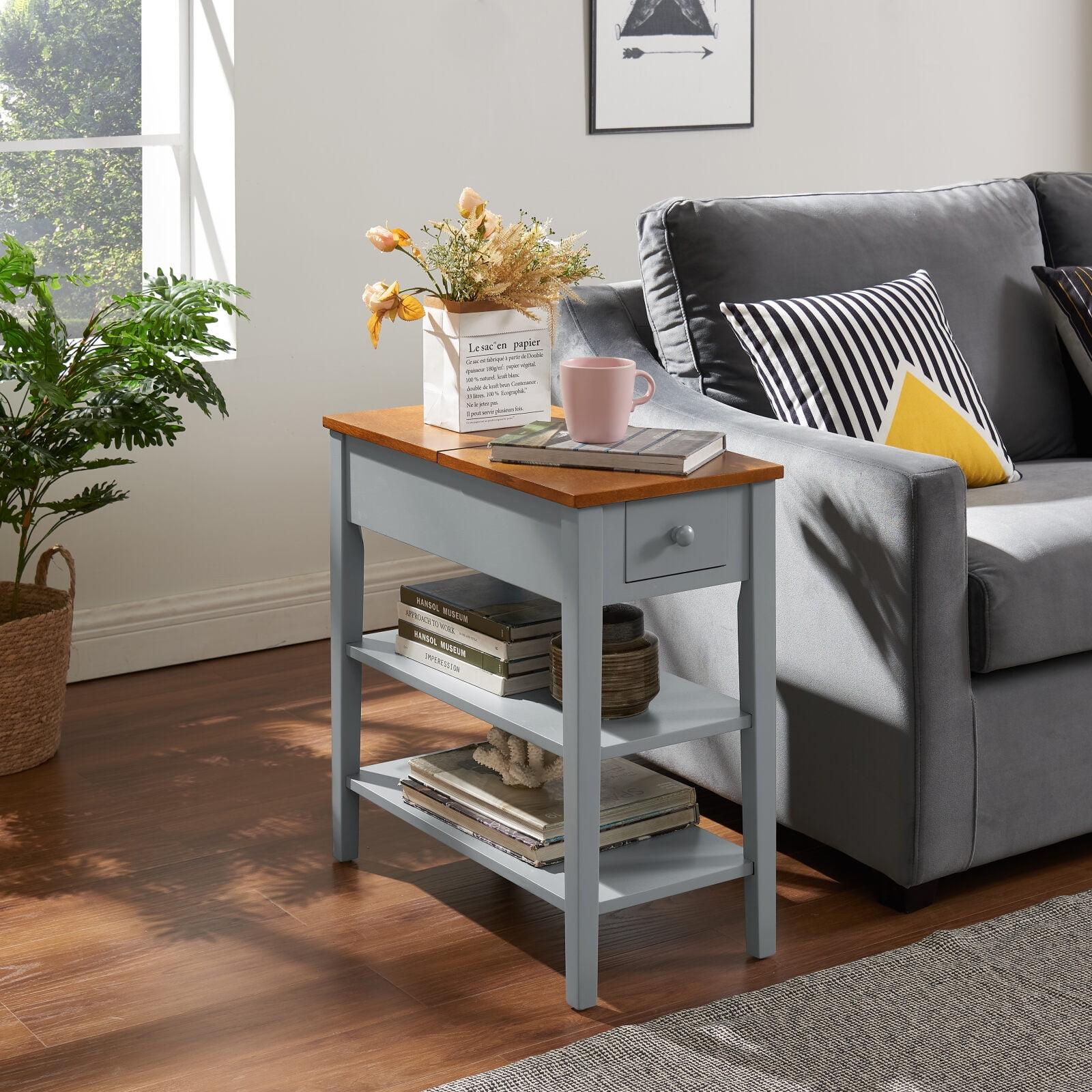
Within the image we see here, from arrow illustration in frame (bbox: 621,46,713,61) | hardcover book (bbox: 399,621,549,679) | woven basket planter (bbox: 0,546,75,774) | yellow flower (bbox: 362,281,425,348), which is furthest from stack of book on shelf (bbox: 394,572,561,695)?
arrow illustration in frame (bbox: 621,46,713,61)

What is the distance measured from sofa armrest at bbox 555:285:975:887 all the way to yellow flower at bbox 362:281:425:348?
18.7 inches

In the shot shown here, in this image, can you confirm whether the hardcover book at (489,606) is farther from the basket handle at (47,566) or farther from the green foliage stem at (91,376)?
the basket handle at (47,566)

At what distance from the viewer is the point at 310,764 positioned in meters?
2.77

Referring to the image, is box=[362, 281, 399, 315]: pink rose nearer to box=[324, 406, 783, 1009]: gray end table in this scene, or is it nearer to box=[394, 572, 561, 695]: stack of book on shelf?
box=[324, 406, 783, 1009]: gray end table

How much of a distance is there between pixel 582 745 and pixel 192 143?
6.43 feet

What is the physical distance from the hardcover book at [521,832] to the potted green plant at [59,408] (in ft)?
2.69

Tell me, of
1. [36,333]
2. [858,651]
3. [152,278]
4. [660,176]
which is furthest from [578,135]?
[858,651]

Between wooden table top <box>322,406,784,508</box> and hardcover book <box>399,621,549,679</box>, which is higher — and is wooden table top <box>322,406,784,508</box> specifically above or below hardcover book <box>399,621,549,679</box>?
above

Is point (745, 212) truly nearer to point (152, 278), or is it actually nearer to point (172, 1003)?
point (152, 278)

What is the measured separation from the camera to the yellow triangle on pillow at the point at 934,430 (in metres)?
2.52

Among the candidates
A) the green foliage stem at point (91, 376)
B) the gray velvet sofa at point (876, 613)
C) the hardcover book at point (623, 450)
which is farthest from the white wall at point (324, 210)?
the hardcover book at point (623, 450)

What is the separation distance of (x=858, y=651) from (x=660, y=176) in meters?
1.96

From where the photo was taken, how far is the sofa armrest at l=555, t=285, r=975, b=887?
2070 millimetres

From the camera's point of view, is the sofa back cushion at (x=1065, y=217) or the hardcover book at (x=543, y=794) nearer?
the hardcover book at (x=543, y=794)
